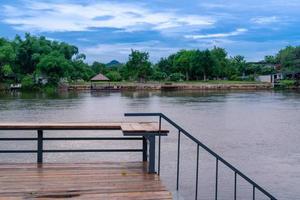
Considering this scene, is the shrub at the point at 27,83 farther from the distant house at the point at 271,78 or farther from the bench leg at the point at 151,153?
the bench leg at the point at 151,153

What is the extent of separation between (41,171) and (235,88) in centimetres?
8711

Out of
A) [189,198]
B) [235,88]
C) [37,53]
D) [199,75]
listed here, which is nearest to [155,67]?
[199,75]

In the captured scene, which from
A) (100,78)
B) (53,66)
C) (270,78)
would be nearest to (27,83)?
(53,66)

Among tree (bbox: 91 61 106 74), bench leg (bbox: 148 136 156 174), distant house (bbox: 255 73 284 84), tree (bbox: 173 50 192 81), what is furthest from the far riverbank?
bench leg (bbox: 148 136 156 174)

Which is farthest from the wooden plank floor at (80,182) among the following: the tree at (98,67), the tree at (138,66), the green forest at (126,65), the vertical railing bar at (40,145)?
the tree at (98,67)

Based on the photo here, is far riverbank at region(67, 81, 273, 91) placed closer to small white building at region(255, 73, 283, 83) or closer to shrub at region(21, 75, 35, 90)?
shrub at region(21, 75, 35, 90)

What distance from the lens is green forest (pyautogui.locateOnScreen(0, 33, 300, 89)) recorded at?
8331 cm

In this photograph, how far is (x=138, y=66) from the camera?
311 ft

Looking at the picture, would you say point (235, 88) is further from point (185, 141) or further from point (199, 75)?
point (185, 141)

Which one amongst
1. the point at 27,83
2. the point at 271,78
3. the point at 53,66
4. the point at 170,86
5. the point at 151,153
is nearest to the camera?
the point at 151,153

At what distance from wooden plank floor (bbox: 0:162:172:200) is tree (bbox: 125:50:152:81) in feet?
285

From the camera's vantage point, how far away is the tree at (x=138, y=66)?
93.5m

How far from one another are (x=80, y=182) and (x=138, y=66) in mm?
89111

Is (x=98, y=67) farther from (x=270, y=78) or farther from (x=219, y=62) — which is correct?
(x=270, y=78)
